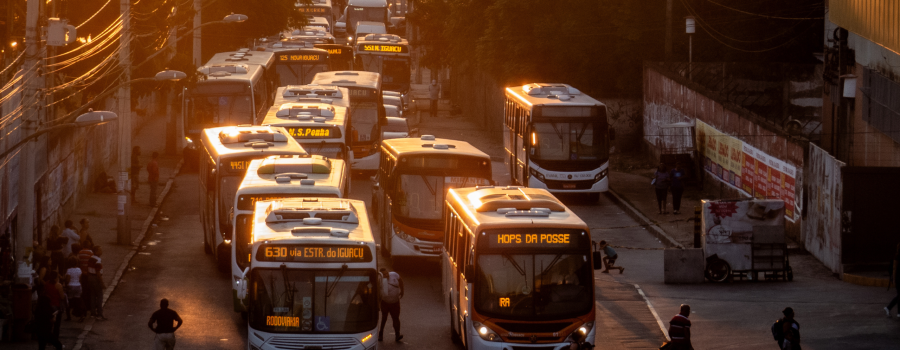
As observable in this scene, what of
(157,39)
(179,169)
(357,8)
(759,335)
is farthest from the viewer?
(357,8)

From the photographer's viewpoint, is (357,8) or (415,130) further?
(357,8)

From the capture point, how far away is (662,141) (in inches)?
1624

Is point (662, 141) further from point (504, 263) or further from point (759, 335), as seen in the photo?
point (504, 263)

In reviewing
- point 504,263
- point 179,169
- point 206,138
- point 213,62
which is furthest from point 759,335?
point 213,62

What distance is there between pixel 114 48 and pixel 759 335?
21.7m

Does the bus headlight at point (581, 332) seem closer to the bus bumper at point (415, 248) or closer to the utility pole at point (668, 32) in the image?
the bus bumper at point (415, 248)

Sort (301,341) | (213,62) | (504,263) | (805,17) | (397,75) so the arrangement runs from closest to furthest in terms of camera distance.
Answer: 1. (301,341)
2. (504,263)
3. (213,62)
4. (805,17)
5. (397,75)

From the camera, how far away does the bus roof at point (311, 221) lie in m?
16.3

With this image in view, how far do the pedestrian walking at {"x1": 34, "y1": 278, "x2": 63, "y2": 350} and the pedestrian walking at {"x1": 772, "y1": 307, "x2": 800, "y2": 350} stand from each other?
10669 millimetres

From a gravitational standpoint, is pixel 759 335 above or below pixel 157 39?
below

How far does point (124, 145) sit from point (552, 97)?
11.7m

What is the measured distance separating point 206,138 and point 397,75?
99.0 ft

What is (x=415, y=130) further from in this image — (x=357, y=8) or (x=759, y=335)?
(x=357, y=8)

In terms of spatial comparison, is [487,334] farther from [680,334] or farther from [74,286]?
[74,286]
